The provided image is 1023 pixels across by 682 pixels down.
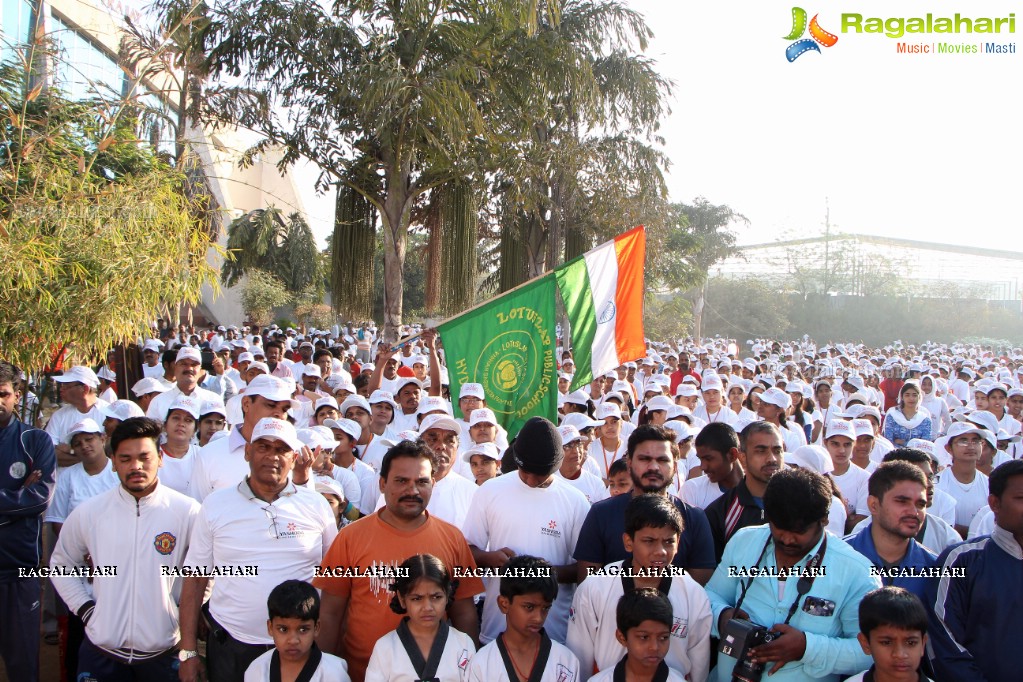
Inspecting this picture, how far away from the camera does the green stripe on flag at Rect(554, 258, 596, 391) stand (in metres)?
7.14

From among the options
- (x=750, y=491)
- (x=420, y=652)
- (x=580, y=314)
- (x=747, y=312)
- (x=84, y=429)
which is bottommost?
(x=420, y=652)

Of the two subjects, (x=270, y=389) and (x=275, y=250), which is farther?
(x=275, y=250)

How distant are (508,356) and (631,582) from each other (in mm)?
3301

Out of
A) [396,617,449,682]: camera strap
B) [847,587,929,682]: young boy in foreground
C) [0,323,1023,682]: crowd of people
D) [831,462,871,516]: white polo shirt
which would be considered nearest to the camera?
[847,587,929,682]: young boy in foreground

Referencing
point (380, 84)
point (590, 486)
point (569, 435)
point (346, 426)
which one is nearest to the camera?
point (590, 486)

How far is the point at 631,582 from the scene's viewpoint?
11.2ft

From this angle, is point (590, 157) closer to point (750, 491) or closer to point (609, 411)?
point (609, 411)

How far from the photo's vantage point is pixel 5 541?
4.39 meters

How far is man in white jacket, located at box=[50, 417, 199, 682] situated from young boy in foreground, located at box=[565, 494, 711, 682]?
190cm

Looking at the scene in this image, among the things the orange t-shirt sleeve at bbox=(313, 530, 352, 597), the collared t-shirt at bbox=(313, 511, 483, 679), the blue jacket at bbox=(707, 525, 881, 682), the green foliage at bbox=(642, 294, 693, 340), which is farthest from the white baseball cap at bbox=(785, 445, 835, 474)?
the green foliage at bbox=(642, 294, 693, 340)

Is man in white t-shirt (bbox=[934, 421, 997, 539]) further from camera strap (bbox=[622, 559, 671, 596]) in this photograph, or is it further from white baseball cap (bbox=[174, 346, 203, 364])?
white baseball cap (bbox=[174, 346, 203, 364])

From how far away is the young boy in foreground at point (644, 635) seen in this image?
3.15 metres

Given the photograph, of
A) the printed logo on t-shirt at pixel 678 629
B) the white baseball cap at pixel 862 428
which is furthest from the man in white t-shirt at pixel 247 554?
the white baseball cap at pixel 862 428

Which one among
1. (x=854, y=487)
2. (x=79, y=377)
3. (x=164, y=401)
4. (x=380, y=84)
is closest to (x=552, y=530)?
(x=854, y=487)
